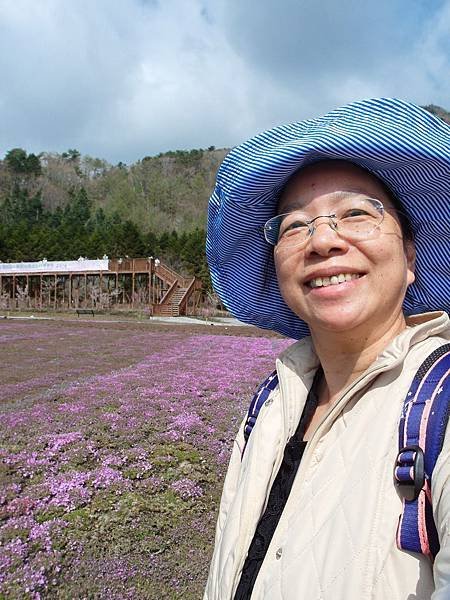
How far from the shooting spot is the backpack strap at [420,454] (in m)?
0.92

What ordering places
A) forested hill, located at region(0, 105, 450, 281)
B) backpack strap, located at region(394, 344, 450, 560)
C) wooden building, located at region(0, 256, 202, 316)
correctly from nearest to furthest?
backpack strap, located at region(394, 344, 450, 560) → wooden building, located at region(0, 256, 202, 316) → forested hill, located at region(0, 105, 450, 281)

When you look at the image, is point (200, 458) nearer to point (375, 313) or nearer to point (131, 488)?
point (131, 488)

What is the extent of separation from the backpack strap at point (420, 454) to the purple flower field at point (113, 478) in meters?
2.56

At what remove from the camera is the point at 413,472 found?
0.95m

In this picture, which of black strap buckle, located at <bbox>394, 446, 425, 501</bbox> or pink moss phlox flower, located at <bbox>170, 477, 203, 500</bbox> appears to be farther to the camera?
pink moss phlox flower, located at <bbox>170, 477, 203, 500</bbox>

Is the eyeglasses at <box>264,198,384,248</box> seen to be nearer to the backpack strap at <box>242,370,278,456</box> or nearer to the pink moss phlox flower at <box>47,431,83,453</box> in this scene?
the backpack strap at <box>242,370,278,456</box>

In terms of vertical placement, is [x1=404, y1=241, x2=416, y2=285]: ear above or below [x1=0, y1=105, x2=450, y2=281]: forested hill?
below

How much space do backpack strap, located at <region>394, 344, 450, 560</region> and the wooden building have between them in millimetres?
35760

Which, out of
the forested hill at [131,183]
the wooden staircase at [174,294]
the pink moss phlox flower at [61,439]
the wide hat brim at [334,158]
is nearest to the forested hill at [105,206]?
the forested hill at [131,183]

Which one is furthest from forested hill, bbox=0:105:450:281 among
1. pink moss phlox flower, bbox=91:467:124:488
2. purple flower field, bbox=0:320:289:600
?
pink moss phlox flower, bbox=91:467:124:488

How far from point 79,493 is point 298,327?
318cm

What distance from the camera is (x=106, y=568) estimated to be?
3.18 m

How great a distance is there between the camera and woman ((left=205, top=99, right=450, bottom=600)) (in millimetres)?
1005

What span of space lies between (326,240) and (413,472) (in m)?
0.66
